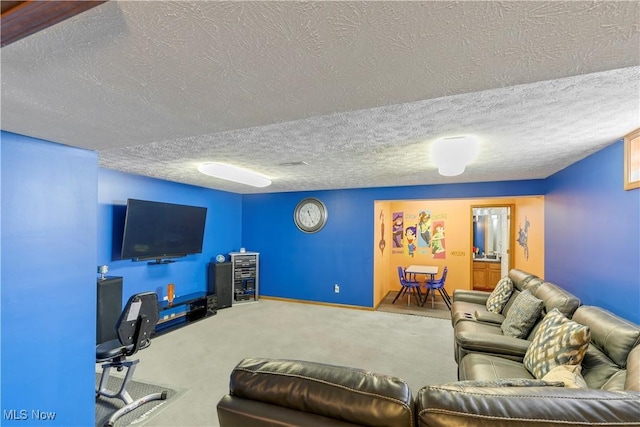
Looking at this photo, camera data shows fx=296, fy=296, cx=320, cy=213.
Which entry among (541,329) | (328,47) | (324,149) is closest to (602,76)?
(328,47)

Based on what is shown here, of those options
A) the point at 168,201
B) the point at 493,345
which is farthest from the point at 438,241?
the point at 168,201

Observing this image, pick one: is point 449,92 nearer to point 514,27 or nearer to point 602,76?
point 514,27

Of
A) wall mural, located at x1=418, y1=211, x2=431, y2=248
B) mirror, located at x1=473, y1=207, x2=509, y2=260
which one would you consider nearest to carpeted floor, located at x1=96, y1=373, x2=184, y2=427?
wall mural, located at x1=418, y1=211, x2=431, y2=248

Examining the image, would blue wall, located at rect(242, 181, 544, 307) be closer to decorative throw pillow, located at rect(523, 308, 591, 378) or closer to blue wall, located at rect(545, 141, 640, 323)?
blue wall, located at rect(545, 141, 640, 323)

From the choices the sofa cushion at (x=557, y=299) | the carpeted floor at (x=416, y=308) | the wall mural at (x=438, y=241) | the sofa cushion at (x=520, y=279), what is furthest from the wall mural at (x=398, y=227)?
the sofa cushion at (x=557, y=299)

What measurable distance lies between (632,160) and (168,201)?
5.45 meters

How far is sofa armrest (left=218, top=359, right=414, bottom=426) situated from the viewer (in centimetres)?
97

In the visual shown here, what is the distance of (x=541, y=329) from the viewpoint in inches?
86.6

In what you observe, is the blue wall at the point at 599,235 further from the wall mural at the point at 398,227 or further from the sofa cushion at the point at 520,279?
the wall mural at the point at 398,227

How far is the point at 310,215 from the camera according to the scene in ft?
19.9

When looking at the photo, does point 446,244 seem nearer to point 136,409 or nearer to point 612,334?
point 612,334

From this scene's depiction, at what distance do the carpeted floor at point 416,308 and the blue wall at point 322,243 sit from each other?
550 mm

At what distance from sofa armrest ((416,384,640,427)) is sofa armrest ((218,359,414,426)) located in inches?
3.5

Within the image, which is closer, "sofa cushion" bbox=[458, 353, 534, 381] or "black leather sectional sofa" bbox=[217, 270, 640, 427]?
"black leather sectional sofa" bbox=[217, 270, 640, 427]
